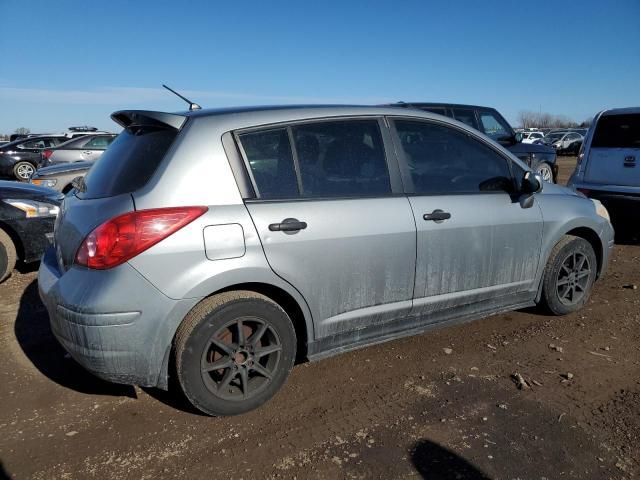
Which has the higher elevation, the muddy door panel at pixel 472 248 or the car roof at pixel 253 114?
the car roof at pixel 253 114

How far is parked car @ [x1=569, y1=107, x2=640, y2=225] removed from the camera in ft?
22.5

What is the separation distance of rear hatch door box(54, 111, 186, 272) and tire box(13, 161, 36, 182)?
1617cm

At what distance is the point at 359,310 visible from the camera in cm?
319

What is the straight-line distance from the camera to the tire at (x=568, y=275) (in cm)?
414

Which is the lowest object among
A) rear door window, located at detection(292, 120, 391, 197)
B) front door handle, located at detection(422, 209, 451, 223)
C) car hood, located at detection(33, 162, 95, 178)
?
car hood, located at detection(33, 162, 95, 178)

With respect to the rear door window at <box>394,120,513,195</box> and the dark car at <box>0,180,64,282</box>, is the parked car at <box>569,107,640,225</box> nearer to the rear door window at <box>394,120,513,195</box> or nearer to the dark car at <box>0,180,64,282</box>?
the rear door window at <box>394,120,513,195</box>

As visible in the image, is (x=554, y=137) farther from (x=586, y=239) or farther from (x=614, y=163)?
(x=586, y=239)

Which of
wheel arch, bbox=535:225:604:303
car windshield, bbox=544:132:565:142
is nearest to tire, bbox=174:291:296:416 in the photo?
wheel arch, bbox=535:225:604:303

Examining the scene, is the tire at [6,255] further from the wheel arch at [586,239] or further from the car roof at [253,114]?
the wheel arch at [586,239]

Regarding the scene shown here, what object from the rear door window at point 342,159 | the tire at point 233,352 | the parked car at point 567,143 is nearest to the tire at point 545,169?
the rear door window at point 342,159

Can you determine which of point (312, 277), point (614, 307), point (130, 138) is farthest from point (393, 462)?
point (614, 307)

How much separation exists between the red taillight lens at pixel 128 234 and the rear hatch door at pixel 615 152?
21.4 ft

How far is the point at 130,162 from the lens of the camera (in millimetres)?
2916

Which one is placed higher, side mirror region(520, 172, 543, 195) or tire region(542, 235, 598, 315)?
side mirror region(520, 172, 543, 195)
